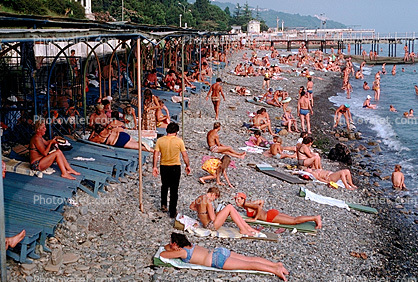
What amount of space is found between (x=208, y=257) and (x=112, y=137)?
15.2ft

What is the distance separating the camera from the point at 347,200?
35.2 feet

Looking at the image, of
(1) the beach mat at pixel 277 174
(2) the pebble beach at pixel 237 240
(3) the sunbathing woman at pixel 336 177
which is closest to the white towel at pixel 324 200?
(2) the pebble beach at pixel 237 240

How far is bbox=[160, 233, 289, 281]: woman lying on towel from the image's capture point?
630 centimetres

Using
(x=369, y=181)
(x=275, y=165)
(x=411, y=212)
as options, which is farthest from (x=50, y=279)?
(x=369, y=181)

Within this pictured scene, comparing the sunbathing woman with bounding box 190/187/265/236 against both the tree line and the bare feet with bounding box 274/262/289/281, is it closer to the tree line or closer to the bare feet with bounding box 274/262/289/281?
the bare feet with bounding box 274/262/289/281

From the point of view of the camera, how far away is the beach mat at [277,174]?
11016 mm

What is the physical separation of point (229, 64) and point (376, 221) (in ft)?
88.4

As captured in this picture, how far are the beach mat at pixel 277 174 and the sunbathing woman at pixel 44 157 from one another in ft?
16.1

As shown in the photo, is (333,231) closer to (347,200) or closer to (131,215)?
(347,200)

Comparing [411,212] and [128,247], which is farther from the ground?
[128,247]

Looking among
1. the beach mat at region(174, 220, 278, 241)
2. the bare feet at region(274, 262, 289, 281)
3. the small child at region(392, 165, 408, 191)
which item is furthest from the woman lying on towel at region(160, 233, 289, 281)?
the small child at region(392, 165, 408, 191)

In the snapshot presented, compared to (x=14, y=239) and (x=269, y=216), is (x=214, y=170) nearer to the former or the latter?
(x=269, y=216)

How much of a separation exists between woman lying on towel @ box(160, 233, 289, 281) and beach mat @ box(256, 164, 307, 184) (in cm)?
468

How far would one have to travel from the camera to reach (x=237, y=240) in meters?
7.37
